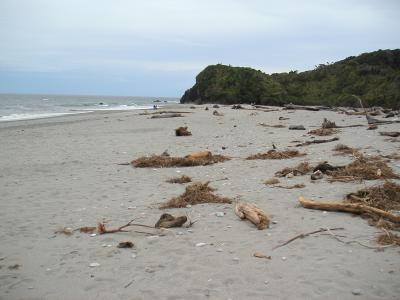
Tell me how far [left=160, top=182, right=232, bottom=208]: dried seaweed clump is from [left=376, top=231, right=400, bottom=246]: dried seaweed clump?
223 cm

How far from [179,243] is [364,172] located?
367 cm

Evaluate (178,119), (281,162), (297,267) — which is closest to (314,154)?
(281,162)

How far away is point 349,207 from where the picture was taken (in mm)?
5047

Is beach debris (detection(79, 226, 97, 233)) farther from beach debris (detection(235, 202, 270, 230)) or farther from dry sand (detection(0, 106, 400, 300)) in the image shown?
beach debris (detection(235, 202, 270, 230))

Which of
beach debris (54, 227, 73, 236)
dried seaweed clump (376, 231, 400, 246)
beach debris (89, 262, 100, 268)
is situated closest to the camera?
beach debris (89, 262, 100, 268)

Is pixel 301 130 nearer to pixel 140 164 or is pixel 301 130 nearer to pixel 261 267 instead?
pixel 140 164

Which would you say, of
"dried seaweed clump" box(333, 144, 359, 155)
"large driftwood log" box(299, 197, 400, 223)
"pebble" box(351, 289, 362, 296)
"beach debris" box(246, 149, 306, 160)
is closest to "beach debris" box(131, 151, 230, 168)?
"beach debris" box(246, 149, 306, 160)

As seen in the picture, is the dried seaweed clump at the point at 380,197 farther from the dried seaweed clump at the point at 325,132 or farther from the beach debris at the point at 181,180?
the dried seaweed clump at the point at 325,132

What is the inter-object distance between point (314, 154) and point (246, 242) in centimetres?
514

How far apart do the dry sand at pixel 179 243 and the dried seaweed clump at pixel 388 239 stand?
10cm

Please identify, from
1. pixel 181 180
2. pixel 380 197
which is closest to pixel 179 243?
pixel 380 197

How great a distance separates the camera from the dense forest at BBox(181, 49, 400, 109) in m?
29.4

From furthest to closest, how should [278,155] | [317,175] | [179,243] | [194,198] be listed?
[278,155] < [317,175] < [194,198] < [179,243]

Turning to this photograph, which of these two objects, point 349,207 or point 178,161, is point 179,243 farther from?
point 178,161
